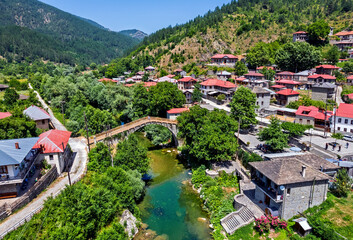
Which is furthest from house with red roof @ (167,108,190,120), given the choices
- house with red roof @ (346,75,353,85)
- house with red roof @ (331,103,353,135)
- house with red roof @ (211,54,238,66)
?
house with red roof @ (211,54,238,66)

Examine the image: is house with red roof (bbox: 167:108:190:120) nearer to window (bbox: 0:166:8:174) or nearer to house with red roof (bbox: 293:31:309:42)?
window (bbox: 0:166:8:174)

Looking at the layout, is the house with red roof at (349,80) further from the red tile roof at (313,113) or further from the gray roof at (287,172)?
the gray roof at (287,172)

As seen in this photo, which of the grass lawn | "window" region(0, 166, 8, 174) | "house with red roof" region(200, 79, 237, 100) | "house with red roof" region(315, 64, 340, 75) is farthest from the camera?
"house with red roof" region(200, 79, 237, 100)

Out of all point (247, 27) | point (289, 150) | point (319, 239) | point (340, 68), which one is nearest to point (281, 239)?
point (319, 239)

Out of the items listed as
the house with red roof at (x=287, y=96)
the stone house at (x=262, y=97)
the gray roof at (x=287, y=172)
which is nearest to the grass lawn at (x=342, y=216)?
the gray roof at (x=287, y=172)

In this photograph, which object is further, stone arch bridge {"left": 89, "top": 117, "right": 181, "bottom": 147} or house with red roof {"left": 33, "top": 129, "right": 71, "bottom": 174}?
stone arch bridge {"left": 89, "top": 117, "right": 181, "bottom": 147}

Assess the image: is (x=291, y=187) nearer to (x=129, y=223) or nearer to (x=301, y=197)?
(x=301, y=197)

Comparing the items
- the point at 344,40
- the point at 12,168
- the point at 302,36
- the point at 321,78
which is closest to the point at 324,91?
the point at 321,78

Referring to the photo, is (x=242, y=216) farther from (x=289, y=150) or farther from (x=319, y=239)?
(x=289, y=150)
